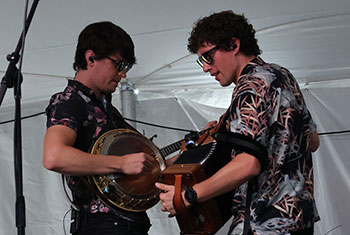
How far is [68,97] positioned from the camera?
2.03 meters

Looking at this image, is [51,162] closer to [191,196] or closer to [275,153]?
[191,196]

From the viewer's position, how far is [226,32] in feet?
5.96

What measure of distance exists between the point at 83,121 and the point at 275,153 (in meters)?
0.74

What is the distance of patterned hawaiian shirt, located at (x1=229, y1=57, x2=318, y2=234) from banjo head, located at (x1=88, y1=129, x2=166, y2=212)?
453mm

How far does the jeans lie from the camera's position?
6.30 feet

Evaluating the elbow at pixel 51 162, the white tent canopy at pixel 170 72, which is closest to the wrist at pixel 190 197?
the elbow at pixel 51 162

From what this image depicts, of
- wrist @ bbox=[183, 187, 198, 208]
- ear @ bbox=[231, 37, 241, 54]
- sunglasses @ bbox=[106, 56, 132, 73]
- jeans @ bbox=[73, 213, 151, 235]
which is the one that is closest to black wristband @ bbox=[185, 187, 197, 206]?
wrist @ bbox=[183, 187, 198, 208]

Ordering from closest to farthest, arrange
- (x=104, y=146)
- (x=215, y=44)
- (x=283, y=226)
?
(x=283, y=226)
(x=215, y=44)
(x=104, y=146)

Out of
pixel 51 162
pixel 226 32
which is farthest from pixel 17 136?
pixel 226 32

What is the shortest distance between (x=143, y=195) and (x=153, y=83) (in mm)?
2020

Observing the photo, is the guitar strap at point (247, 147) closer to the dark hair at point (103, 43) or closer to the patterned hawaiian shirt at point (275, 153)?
the patterned hawaiian shirt at point (275, 153)

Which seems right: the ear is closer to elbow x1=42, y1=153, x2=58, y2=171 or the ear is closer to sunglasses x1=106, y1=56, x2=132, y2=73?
sunglasses x1=106, y1=56, x2=132, y2=73

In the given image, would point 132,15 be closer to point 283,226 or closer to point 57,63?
point 57,63

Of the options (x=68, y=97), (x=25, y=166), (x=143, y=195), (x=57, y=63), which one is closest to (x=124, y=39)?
(x=68, y=97)
